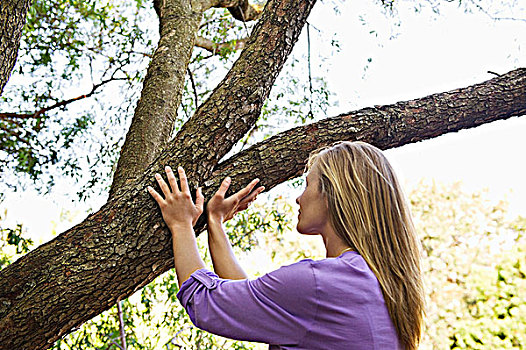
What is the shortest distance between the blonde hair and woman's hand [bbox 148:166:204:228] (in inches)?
14.8

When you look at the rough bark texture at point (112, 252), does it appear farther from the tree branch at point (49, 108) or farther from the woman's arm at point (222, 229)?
the tree branch at point (49, 108)

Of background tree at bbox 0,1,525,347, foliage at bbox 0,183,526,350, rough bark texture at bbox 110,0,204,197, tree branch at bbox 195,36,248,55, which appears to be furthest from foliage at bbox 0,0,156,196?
background tree at bbox 0,1,525,347

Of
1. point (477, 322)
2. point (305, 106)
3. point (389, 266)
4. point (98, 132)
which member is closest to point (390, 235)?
point (389, 266)

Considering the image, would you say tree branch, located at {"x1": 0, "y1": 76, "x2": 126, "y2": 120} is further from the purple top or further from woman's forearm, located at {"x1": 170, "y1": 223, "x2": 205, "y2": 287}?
the purple top

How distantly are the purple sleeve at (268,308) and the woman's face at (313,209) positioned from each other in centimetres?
21

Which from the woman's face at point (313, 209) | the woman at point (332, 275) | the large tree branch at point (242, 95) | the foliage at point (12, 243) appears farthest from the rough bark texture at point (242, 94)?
the foliage at point (12, 243)

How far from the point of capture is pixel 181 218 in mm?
1513

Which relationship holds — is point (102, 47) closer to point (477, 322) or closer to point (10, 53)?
point (10, 53)

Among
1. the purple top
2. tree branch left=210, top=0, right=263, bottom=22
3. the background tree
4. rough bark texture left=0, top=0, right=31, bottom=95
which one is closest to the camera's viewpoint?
the purple top

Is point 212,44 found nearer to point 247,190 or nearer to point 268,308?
point 247,190

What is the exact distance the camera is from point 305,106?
3.98m

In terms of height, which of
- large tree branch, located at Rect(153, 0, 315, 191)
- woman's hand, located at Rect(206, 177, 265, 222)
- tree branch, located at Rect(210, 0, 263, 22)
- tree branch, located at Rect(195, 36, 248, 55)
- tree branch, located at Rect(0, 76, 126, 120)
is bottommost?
woman's hand, located at Rect(206, 177, 265, 222)

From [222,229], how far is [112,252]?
1.13 feet

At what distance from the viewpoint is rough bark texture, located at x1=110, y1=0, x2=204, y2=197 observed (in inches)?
80.9
